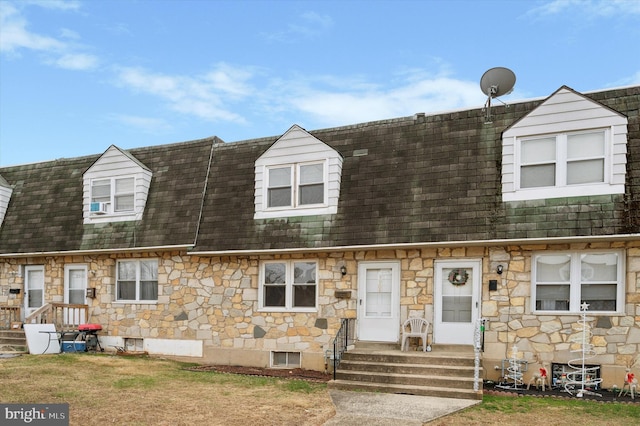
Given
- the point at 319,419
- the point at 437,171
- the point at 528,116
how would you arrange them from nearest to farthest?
the point at 319,419
the point at 528,116
the point at 437,171

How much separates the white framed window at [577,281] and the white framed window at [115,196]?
35.5 ft

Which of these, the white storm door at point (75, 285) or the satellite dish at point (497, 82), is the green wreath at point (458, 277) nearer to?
the satellite dish at point (497, 82)

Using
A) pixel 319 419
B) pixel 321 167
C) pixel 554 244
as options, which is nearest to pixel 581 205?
pixel 554 244

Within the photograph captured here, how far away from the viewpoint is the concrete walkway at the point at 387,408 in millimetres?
7594

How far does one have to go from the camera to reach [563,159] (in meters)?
10.2

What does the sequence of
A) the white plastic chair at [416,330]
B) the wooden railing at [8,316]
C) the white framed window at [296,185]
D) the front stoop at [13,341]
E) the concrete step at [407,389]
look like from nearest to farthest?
the concrete step at [407,389]
the white plastic chair at [416,330]
the white framed window at [296,185]
the front stoop at [13,341]
the wooden railing at [8,316]

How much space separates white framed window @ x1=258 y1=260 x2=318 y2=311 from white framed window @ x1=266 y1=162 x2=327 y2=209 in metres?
1.47

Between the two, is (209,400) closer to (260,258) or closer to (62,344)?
(260,258)

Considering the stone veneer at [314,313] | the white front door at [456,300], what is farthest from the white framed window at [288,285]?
the white front door at [456,300]

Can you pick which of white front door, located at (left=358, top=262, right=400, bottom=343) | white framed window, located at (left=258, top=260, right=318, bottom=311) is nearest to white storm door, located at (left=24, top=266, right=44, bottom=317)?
white framed window, located at (left=258, top=260, right=318, bottom=311)

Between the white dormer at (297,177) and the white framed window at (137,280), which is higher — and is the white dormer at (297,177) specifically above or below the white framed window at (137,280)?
above

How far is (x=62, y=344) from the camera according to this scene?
13562 mm

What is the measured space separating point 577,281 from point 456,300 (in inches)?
93.4

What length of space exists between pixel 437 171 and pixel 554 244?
9.47 ft
